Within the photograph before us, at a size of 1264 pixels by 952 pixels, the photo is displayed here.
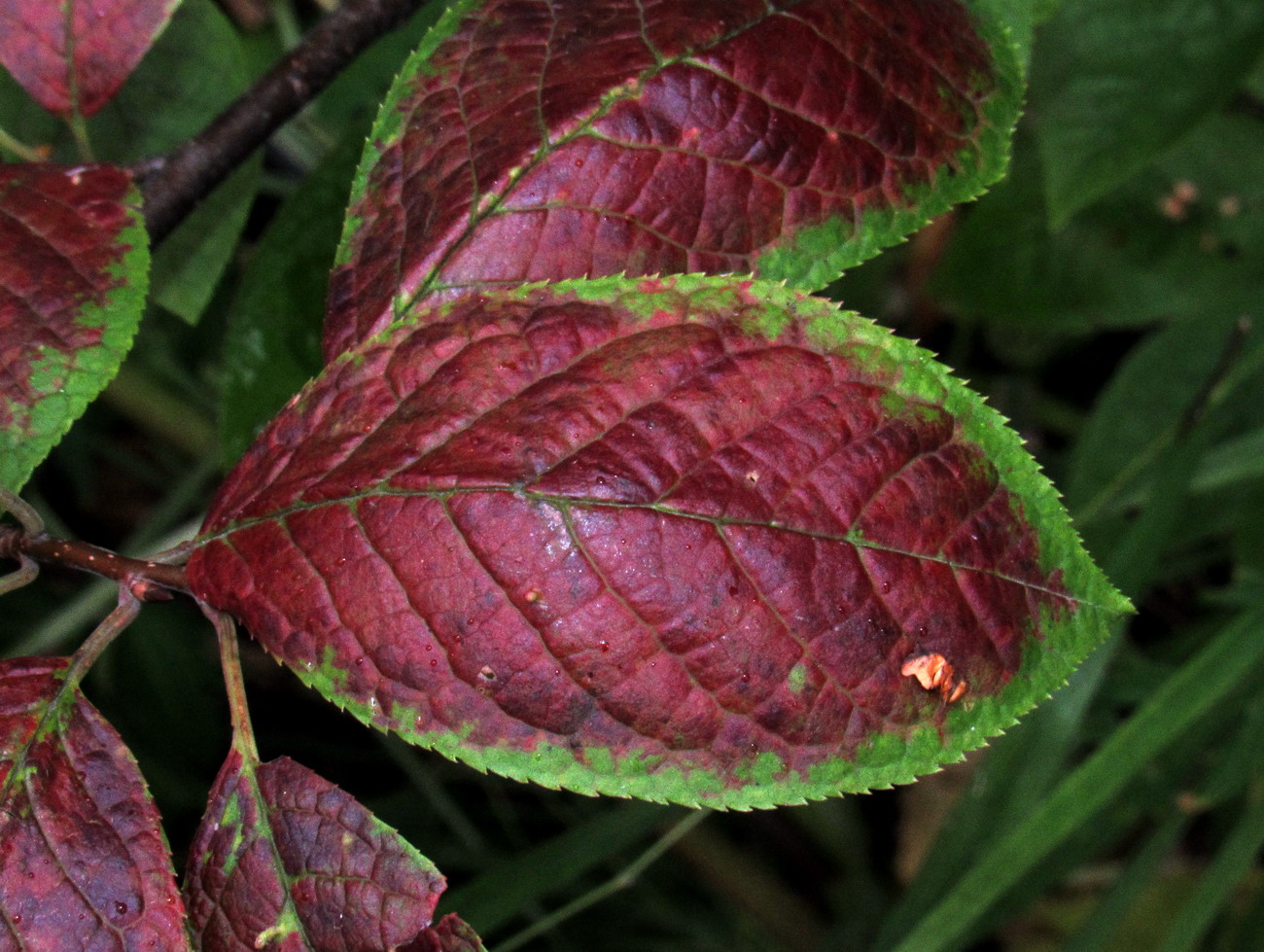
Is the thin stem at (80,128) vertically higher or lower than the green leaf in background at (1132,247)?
higher

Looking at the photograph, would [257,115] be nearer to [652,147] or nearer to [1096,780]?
[652,147]

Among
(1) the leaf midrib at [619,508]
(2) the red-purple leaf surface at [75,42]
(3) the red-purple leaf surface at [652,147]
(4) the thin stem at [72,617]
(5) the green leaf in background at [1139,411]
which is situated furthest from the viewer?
(5) the green leaf in background at [1139,411]

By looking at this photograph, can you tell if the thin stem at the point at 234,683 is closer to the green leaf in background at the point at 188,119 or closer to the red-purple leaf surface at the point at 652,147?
the red-purple leaf surface at the point at 652,147

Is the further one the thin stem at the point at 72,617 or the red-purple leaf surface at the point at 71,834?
the thin stem at the point at 72,617

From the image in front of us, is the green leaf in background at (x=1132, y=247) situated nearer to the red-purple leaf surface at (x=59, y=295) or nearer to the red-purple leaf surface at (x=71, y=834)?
the red-purple leaf surface at (x=59, y=295)

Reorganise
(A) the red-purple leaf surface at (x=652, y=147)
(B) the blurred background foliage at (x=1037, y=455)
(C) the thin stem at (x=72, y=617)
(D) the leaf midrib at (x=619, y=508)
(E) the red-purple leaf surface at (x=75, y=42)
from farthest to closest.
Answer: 1. (C) the thin stem at (x=72, y=617)
2. (B) the blurred background foliage at (x=1037, y=455)
3. (E) the red-purple leaf surface at (x=75, y=42)
4. (A) the red-purple leaf surface at (x=652, y=147)
5. (D) the leaf midrib at (x=619, y=508)

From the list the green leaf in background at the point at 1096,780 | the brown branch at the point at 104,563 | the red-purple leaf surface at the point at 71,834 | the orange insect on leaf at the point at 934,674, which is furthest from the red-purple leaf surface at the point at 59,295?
the green leaf in background at the point at 1096,780

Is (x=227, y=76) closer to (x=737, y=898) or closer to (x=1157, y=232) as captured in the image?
(x=1157, y=232)

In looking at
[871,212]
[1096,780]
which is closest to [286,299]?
[871,212]

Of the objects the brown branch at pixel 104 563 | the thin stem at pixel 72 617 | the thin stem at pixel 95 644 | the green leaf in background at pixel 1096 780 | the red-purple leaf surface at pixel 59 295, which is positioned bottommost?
the green leaf in background at pixel 1096 780
